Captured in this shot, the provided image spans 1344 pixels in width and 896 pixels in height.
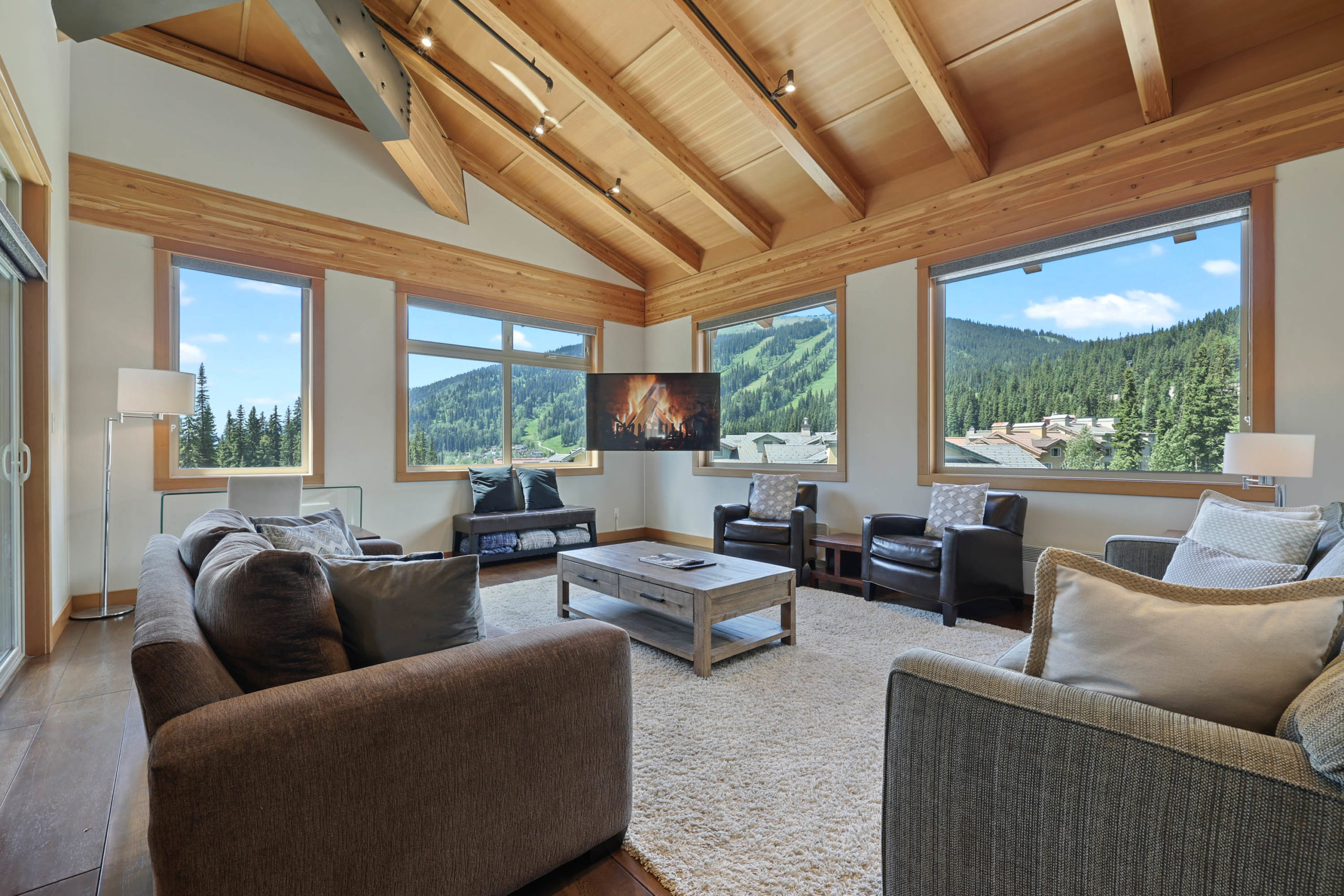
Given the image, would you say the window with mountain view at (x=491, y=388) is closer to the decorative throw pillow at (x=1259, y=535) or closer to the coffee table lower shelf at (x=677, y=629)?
the coffee table lower shelf at (x=677, y=629)

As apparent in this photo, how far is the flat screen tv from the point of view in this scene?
5945 millimetres

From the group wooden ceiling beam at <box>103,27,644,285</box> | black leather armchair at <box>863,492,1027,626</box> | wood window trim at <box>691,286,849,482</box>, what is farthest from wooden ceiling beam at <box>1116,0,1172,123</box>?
wooden ceiling beam at <box>103,27,644,285</box>

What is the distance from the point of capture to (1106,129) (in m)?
3.84

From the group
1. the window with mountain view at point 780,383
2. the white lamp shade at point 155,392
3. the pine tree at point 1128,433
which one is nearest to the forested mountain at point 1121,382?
the pine tree at point 1128,433

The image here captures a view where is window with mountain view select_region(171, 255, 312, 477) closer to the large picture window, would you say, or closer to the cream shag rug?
the large picture window

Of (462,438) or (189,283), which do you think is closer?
(189,283)

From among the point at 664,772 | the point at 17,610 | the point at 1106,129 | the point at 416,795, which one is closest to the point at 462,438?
the point at 17,610

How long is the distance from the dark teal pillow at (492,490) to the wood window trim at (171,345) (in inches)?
50.3

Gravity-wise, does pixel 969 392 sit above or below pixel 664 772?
above

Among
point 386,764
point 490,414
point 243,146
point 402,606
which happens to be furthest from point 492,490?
point 386,764

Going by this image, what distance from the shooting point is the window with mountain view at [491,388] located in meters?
5.70

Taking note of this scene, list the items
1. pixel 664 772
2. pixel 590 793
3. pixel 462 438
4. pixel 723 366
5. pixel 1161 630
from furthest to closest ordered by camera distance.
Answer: pixel 723 366 < pixel 462 438 < pixel 664 772 < pixel 590 793 < pixel 1161 630

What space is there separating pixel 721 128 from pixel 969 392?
2.89 metres

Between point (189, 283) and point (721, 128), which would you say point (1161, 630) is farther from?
point (189, 283)
